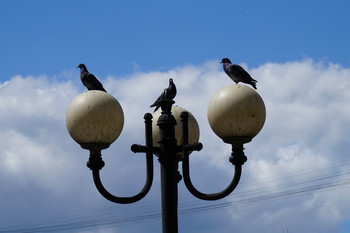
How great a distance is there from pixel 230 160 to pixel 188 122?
0.54 meters

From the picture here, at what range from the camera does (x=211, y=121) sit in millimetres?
6266

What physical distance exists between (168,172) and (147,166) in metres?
0.22

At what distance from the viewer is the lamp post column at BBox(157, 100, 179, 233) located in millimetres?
5832

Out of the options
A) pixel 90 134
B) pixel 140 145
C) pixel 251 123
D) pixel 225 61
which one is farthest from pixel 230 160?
pixel 225 61

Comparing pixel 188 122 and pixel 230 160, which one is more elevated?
pixel 188 122

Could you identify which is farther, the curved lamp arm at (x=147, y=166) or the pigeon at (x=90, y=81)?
the pigeon at (x=90, y=81)

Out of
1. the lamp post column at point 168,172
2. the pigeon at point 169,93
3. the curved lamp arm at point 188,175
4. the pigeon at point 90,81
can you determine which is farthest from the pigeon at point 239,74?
the lamp post column at point 168,172

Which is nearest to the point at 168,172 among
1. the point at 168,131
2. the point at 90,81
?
the point at 168,131

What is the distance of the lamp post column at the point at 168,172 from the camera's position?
230 inches

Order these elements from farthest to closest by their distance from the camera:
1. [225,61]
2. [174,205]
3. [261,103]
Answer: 1. [225,61]
2. [261,103]
3. [174,205]

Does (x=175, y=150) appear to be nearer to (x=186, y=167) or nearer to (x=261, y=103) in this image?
(x=186, y=167)

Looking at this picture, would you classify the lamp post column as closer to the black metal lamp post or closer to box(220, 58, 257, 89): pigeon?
the black metal lamp post

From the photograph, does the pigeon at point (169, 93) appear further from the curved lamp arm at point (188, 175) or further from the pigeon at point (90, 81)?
the pigeon at point (90, 81)

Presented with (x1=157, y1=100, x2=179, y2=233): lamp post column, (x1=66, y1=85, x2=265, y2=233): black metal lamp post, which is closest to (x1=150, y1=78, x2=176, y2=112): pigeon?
(x1=66, y1=85, x2=265, y2=233): black metal lamp post
